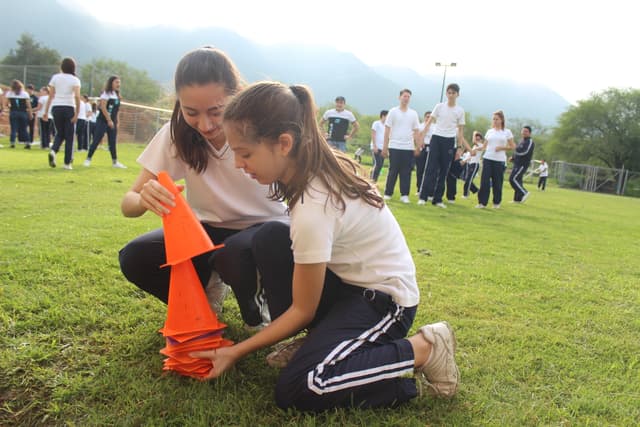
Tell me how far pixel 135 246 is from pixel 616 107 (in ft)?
203

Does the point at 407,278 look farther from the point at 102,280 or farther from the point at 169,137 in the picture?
the point at 102,280

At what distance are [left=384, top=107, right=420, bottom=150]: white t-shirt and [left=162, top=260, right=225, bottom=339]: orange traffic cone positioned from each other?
21.1 ft

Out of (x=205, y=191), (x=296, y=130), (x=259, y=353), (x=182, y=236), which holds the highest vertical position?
(x=296, y=130)

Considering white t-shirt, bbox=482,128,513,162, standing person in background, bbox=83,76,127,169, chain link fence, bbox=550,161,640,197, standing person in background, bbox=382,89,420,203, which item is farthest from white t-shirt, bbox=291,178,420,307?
chain link fence, bbox=550,161,640,197

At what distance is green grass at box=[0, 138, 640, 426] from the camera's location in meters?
1.55

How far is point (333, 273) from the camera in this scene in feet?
6.04

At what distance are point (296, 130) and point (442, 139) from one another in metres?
6.60

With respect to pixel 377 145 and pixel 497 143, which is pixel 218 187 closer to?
pixel 497 143

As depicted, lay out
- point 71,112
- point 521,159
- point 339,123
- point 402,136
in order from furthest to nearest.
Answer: point 521,159
point 339,123
point 402,136
point 71,112

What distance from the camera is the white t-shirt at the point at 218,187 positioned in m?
2.11

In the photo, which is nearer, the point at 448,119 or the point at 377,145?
the point at 448,119

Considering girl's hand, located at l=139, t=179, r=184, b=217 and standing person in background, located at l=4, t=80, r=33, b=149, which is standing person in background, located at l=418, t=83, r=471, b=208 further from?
standing person in background, located at l=4, t=80, r=33, b=149

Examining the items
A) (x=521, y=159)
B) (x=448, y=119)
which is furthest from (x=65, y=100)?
(x=521, y=159)

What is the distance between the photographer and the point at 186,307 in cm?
178
